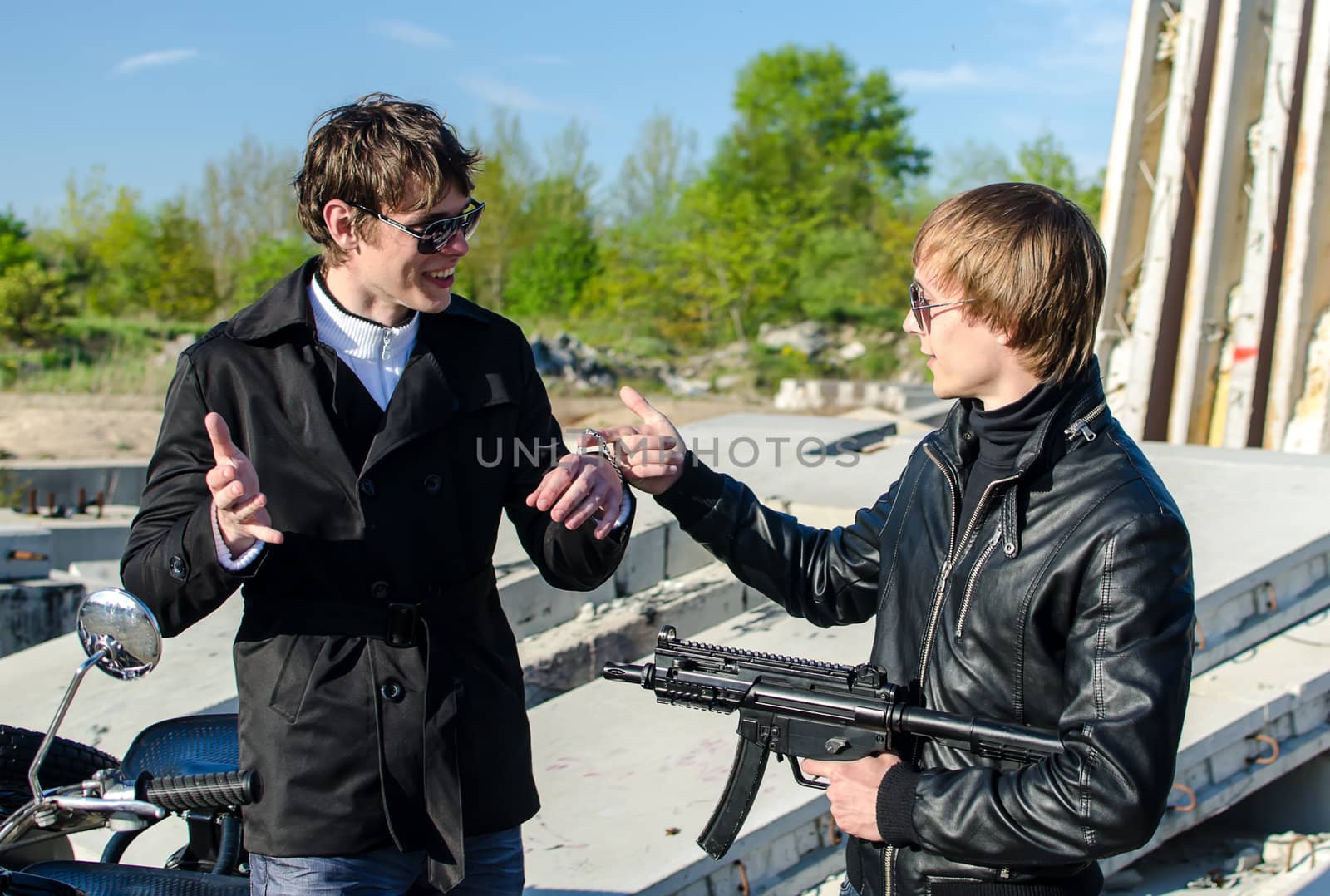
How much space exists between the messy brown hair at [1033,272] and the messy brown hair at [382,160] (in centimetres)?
101

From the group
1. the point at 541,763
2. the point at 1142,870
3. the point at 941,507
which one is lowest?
the point at 1142,870

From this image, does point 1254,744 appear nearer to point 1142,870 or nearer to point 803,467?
point 1142,870

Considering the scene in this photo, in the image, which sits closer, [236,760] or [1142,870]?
[236,760]

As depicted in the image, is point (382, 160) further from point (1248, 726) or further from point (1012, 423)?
point (1248, 726)

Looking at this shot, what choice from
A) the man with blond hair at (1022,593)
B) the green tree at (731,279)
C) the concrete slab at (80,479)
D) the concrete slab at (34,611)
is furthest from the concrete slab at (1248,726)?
the green tree at (731,279)

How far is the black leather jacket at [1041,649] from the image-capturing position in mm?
1812

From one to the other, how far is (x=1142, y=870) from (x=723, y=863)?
1.81 m

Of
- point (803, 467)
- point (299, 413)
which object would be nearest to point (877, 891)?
point (299, 413)

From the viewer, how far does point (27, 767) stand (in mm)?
2596

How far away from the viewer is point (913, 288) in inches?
85.8

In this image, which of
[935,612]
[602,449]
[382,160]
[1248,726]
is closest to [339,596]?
[602,449]

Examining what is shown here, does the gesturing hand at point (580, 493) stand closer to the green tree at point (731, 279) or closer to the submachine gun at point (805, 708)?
the submachine gun at point (805, 708)

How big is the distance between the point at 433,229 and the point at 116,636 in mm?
954

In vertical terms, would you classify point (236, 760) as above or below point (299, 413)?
below
